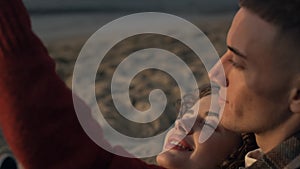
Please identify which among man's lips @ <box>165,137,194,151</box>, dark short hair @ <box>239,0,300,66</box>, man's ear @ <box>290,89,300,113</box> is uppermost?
dark short hair @ <box>239,0,300,66</box>

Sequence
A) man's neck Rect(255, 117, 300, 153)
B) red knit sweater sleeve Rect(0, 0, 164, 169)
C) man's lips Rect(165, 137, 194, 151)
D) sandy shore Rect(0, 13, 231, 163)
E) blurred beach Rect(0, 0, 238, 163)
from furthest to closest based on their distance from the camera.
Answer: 1. blurred beach Rect(0, 0, 238, 163)
2. sandy shore Rect(0, 13, 231, 163)
3. man's lips Rect(165, 137, 194, 151)
4. man's neck Rect(255, 117, 300, 153)
5. red knit sweater sleeve Rect(0, 0, 164, 169)

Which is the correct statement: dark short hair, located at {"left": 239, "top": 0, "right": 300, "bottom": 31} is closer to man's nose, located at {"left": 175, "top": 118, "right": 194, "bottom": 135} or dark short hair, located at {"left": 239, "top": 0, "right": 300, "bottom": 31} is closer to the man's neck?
the man's neck

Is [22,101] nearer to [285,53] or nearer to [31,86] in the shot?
[31,86]

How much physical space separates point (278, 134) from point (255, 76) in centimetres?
8

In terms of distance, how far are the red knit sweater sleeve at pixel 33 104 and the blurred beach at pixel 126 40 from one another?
1380mm

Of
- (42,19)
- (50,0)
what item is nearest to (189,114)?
(42,19)

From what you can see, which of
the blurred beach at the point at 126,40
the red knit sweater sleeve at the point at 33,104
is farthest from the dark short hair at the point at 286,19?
the blurred beach at the point at 126,40

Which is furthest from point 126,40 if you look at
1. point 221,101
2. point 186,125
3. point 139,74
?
point 221,101

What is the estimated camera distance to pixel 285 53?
2.88 ft

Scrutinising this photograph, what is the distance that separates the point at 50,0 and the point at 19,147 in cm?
361

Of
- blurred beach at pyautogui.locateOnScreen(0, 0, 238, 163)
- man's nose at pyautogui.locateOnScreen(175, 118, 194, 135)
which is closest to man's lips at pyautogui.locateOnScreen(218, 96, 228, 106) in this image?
man's nose at pyautogui.locateOnScreen(175, 118, 194, 135)

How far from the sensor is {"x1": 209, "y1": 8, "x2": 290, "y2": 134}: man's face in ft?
2.93

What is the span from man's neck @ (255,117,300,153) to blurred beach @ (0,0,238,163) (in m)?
1.30

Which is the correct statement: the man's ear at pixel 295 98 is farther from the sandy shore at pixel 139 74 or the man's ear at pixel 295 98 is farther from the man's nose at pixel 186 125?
the sandy shore at pixel 139 74
